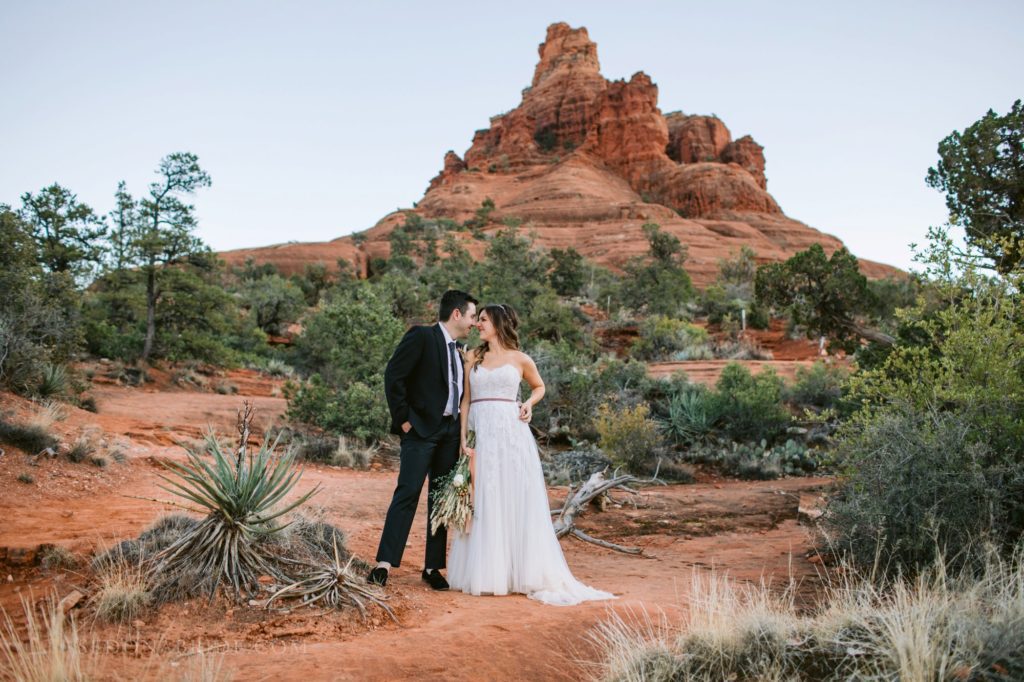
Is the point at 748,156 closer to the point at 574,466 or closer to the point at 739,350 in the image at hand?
the point at 739,350

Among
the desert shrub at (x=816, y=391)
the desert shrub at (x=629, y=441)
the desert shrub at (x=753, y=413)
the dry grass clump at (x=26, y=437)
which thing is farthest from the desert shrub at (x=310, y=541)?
the desert shrub at (x=816, y=391)

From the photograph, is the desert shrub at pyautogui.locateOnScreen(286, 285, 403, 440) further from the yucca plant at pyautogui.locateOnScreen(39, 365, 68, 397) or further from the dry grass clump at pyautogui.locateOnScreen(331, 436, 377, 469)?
the yucca plant at pyautogui.locateOnScreen(39, 365, 68, 397)

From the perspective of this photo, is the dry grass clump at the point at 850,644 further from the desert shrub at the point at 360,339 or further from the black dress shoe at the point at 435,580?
the desert shrub at the point at 360,339

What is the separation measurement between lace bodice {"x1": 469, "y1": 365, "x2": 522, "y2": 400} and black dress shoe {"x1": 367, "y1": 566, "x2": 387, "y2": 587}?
4.71 ft

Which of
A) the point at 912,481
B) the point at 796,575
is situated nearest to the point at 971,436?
the point at 912,481

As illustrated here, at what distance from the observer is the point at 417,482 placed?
5176mm

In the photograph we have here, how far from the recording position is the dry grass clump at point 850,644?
2.82 m

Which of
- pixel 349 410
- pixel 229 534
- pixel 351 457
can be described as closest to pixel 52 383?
pixel 349 410

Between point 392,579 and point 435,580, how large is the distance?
0.37 m

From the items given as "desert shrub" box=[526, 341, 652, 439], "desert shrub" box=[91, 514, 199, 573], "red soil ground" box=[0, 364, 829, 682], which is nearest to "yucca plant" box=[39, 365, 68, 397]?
"red soil ground" box=[0, 364, 829, 682]

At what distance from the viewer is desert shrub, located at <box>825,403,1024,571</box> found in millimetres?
4789

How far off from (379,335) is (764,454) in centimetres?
803

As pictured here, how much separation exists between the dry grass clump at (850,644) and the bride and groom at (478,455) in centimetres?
131

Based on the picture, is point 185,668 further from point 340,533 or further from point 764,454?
point 764,454
